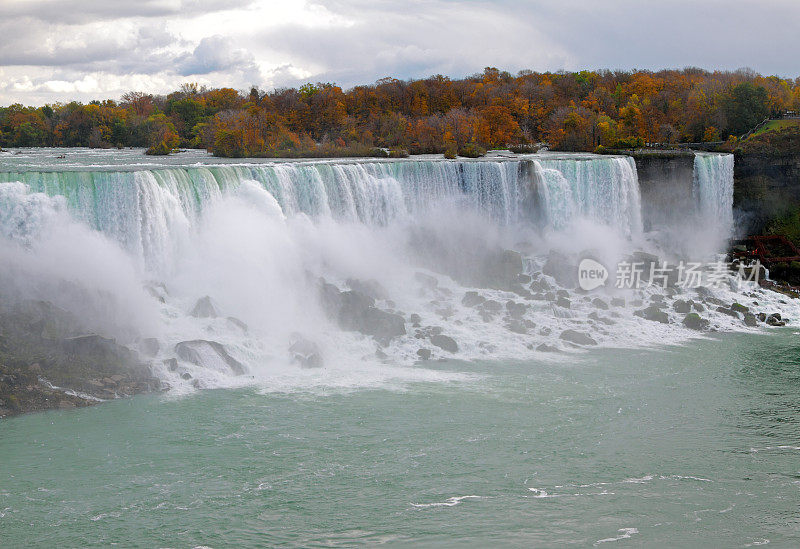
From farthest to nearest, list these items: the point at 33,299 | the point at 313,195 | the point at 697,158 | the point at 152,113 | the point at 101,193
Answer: the point at 152,113 < the point at 697,158 < the point at 313,195 < the point at 101,193 < the point at 33,299

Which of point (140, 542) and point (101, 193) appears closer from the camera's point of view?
point (140, 542)

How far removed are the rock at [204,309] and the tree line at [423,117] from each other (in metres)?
21.6

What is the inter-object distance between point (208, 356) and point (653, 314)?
1339cm

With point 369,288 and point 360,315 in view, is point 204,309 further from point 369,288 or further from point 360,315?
point 369,288

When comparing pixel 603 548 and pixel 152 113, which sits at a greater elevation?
pixel 152 113

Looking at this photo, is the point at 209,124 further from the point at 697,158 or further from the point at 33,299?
the point at 33,299

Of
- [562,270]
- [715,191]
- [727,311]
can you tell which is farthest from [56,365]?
[715,191]

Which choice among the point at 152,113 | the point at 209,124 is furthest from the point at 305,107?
the point at 152,113

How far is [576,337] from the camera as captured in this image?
23203 mm

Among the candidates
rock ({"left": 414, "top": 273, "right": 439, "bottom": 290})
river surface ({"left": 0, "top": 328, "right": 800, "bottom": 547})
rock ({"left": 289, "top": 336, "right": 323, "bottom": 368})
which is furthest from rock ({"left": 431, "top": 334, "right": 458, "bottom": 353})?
rock ({"left": 414, "top": 273, "right": 439, "bottom": 290})

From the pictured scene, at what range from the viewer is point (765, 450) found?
15266 millimetres

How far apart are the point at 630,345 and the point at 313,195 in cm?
1038

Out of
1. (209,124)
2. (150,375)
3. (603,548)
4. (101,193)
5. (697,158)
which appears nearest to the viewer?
(603,548)

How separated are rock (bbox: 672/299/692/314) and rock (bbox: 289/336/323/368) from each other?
464 inches
